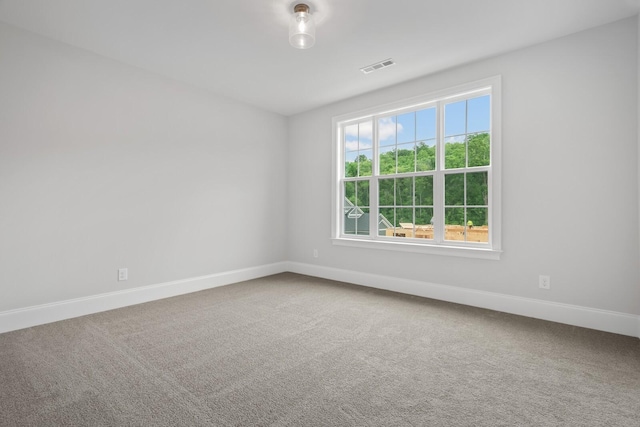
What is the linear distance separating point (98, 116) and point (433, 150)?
3.71 metres

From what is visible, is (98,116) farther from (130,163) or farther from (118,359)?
(118,359)

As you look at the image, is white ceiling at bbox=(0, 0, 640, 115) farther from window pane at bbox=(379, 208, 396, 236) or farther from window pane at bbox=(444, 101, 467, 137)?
window pane at bbox=(379, 208, 396, 236)

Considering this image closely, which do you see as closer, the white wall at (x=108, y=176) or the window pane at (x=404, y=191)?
the white wall at (x=108, y=176)

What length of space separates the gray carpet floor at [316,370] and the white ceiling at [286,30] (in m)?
2.63

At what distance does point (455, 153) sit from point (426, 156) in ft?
1.14

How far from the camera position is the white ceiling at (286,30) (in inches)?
98.5

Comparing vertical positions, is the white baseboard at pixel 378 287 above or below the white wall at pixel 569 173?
below

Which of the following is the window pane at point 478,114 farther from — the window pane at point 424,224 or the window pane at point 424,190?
the window pane at point 424,224

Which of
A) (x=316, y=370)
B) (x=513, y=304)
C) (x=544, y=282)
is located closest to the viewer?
(x=316, y=370)

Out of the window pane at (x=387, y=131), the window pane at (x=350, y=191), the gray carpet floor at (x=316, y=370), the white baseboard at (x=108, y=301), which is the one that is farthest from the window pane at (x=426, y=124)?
the white baseboard at (x=108, y=301)

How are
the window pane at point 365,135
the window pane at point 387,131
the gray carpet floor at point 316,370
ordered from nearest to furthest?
the gray carpet floor at point 316,370 → the window pane at point 387,131 → the window pane at point 365,135

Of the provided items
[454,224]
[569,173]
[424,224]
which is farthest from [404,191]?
[569,173]

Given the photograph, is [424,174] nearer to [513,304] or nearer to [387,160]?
[387,160]

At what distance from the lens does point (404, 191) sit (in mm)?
4113
